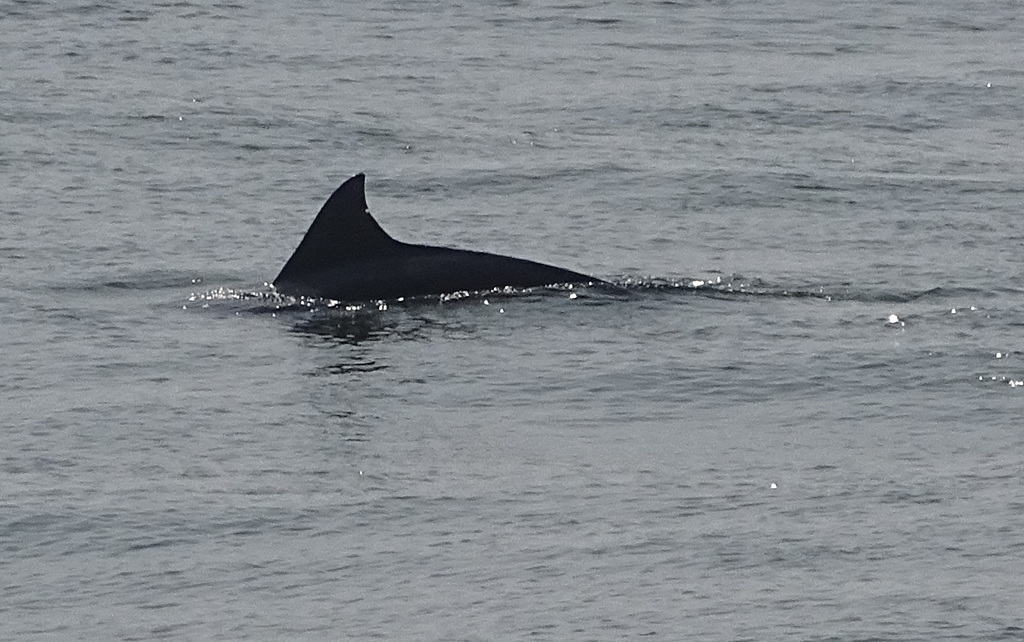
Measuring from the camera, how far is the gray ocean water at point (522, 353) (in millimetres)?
10062

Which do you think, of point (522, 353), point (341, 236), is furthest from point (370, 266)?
point (522, 353)

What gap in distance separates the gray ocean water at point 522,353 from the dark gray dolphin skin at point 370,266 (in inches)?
6.8

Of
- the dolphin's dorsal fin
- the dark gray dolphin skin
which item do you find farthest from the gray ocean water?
the dolphin's dorsal fin

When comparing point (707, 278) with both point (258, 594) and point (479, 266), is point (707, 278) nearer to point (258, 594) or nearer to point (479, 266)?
point (479, 266)

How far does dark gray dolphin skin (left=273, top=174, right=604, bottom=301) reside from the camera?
15.1 meters

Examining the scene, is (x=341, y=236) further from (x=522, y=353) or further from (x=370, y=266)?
(x=522, y=353)

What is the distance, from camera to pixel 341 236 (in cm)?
1519

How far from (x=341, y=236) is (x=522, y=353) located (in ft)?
5.67

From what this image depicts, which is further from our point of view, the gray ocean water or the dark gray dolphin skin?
the dark gray dolphin skin

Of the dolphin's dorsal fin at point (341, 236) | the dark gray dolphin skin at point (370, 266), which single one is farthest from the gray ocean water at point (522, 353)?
the dolphin's dorsal fin at point (341, 236)

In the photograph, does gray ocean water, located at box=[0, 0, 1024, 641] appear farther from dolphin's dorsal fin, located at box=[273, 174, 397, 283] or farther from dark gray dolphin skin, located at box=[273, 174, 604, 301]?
dolphin's dorsal fin, located at box=[273, 174, 397, 283]

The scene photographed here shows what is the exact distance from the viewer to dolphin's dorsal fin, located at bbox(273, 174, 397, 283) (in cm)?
1505

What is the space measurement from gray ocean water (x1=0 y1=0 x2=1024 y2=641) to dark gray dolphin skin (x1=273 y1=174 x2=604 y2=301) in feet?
0.57

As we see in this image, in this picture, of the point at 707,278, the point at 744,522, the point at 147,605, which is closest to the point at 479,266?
the point at 707,278
